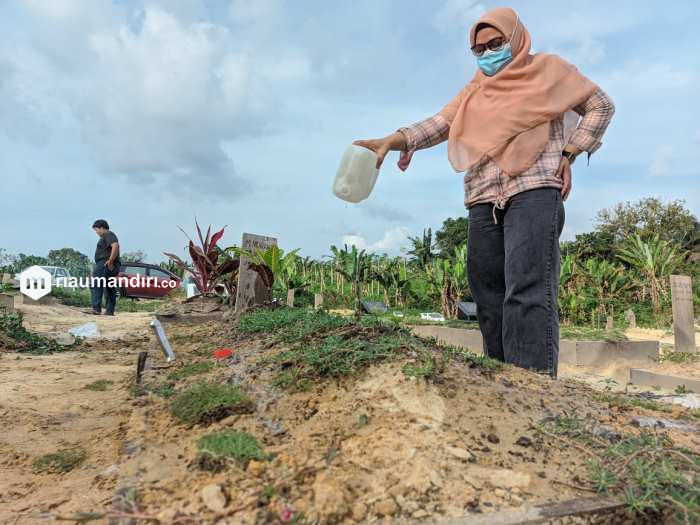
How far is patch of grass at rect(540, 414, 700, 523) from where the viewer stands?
1204mm

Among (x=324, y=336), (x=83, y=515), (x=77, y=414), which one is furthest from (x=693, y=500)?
(x=77, y=414)

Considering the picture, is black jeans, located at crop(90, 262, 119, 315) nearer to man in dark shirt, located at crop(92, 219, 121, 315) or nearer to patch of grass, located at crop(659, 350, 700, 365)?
man in dark shirt, located at crop(92, 219, 121, 315)

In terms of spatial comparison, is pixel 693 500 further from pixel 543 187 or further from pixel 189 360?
pixel 189 360

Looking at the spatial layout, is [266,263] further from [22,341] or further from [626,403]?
[626,403]

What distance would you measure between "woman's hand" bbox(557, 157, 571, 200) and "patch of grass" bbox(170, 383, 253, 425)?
1838mm

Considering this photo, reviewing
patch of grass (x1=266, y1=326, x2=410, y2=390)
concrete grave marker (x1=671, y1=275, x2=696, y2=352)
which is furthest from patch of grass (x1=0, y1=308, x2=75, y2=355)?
concrete grave marker (x1=671, y1=275, x2=696, y2=352)

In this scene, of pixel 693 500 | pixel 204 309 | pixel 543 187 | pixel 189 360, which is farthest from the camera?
pixel 204 309

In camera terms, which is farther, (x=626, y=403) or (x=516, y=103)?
(x=516, y=103)

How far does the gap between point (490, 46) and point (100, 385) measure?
315cm

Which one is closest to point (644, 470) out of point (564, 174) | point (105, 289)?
point (564, 174)

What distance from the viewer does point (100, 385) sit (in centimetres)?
326

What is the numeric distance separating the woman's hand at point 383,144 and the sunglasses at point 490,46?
0.62 m

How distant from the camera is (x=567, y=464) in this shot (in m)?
1.39

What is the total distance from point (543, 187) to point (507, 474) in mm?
1613
